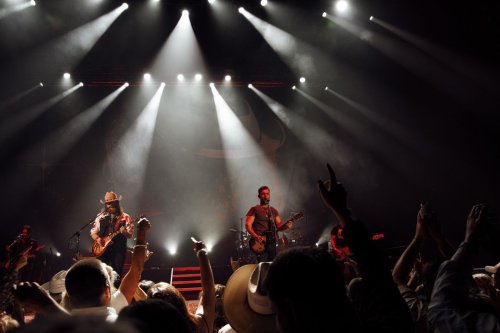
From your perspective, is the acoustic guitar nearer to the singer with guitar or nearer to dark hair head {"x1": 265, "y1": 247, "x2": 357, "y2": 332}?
the singer with guitar

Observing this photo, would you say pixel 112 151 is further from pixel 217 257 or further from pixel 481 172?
pixel 481 172

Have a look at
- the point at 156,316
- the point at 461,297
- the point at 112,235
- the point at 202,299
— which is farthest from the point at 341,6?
the point at 156,316

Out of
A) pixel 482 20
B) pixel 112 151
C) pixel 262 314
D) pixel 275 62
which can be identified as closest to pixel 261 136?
pixel 275 62

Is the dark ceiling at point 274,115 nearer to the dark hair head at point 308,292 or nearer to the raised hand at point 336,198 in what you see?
the raised hand at point 336,198

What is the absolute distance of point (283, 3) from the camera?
10.3 metres

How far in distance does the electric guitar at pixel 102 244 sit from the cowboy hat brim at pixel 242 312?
560 cm

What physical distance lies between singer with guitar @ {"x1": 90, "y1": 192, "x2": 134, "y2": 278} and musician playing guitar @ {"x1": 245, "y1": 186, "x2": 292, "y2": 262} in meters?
2.52

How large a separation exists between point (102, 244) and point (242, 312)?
5937 mm

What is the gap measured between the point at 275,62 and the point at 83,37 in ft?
19.9

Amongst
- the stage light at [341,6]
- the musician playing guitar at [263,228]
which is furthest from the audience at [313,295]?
the stage light at [341,6]

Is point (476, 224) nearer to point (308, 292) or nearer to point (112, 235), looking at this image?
point (308, 292)

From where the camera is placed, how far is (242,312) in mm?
1799

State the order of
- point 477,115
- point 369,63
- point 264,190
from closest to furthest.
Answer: point 264,190 → point 477,115 → point 369,63

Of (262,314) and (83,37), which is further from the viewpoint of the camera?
(83,37)
